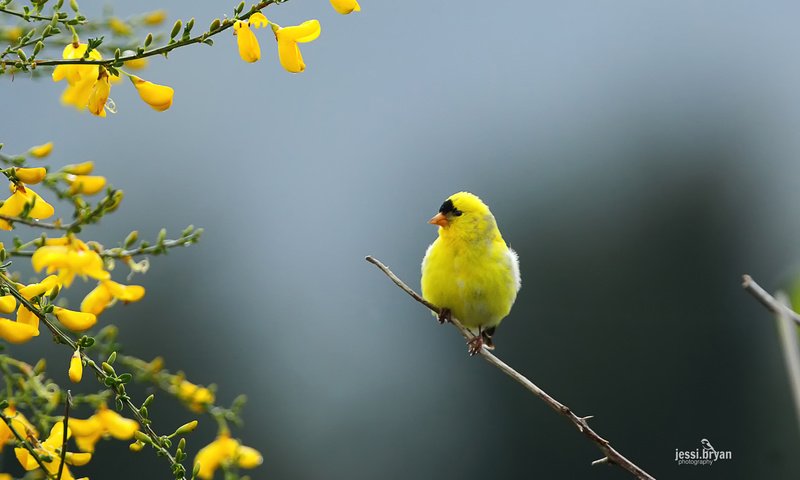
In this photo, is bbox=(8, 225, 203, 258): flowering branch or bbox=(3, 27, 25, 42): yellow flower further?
bbox=(3, 27, 25, 42): yellow flower

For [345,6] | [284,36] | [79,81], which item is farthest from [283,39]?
[79,81]

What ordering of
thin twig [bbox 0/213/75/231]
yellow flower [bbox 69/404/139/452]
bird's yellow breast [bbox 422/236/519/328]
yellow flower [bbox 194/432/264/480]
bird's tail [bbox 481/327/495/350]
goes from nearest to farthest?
thin twig [bbox 0/213/75/231]
yellow flower [bbox 69/404/139/452]
yellow flower [bbox 194/432/264/480]
bird's yellow breast [bbox 422/236/519/328]
bird's tail [bbox 481/327/495/350]

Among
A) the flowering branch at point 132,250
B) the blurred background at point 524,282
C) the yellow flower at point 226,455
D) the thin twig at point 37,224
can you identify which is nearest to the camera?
the thin twig at point 37,224

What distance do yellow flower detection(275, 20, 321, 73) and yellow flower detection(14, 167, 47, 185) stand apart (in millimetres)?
490

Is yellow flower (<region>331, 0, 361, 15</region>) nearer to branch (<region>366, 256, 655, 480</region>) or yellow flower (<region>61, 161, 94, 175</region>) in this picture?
Result: yellow flower (<region>61, 161, 94, 175</region>)

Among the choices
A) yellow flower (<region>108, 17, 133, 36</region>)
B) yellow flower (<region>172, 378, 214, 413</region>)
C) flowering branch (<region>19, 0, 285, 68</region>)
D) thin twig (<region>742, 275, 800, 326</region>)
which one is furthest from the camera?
yellow flower (<region>172, 378, 214, 413</region>)

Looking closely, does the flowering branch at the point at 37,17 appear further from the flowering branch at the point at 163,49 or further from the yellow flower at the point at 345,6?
the yellow flower at the point at 345,6

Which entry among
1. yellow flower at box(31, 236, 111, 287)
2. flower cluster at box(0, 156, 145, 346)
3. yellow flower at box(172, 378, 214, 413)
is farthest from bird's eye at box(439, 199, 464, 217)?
yellow flower at box(31, 236, 111, 287)

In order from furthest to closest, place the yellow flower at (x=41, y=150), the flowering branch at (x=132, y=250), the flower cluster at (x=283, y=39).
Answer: the yellow flower at (x=41, y=150) → the flower cluster at (x=283, y=39) → the flowering branch at (x=132, y=250)

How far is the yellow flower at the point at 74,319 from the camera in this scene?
1.88 m

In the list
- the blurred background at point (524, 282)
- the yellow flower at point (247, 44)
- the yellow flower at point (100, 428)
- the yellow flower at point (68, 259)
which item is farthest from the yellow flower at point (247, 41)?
the blurred background at point (524, 282)

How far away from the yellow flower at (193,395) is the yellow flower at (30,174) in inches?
34.4

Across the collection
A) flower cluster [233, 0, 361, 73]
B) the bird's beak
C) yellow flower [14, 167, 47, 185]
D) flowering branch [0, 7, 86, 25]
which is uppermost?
the bird's beak

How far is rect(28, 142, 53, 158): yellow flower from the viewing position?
2.11 metres
